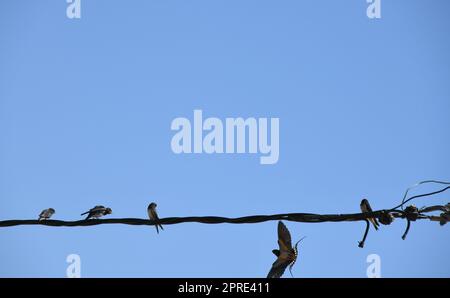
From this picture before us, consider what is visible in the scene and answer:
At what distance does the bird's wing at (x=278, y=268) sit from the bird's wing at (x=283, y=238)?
0.08m

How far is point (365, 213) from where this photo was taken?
12.9 ft

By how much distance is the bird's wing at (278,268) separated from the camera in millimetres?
3902

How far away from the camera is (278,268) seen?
3.96 meters

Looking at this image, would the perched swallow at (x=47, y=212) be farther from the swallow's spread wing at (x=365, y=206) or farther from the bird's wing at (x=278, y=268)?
the swallow's spread wing at (x=365, y=206)

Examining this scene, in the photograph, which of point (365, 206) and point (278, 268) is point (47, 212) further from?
point (365, 206)

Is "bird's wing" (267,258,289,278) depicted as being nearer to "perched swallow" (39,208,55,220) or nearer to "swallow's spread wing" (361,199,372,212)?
"swallow's spread wing" (361,199,372,212)

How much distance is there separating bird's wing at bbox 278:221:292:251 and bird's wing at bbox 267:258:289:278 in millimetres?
80

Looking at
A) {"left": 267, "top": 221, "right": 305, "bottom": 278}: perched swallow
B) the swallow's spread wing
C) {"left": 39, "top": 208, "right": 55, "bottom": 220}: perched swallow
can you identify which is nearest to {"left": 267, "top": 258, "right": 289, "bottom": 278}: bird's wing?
{"left": 267, "top": 221, "right": 305, "bottom": 278}: perched swallow

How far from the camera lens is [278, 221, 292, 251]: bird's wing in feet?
13.2

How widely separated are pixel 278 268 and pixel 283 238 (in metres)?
0.19
